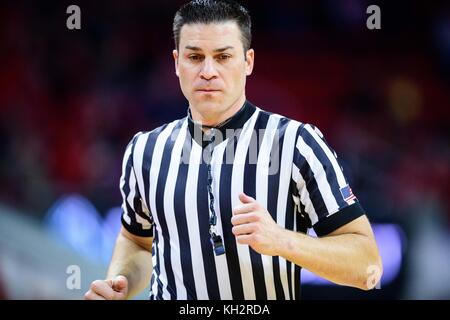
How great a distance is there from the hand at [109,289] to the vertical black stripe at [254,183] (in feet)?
1.29

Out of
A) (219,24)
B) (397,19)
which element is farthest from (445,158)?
(219,24)

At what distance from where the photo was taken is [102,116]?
5086 mm

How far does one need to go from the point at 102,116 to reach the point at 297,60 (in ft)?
5.03

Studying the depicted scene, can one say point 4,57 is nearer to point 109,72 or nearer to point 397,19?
point 109,72

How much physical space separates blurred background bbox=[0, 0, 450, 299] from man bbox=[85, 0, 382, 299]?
2.08 m

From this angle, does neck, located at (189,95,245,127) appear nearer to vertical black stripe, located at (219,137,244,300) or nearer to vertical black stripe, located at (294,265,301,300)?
vertical black stripe, located at (219,137,244,300)

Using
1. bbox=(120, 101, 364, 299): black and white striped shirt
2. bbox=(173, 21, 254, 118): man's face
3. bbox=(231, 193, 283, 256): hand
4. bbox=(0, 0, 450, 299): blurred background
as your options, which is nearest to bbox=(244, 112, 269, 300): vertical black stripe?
bbox=(120, 101, 364, 299): black and white striped shirt

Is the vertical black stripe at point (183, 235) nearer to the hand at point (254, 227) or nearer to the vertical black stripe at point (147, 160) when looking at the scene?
the vertical black stripe at point (147, 160)

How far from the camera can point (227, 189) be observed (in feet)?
7.04

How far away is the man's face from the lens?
2137 mm

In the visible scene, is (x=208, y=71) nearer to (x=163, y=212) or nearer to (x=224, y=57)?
(x=224, y=57)

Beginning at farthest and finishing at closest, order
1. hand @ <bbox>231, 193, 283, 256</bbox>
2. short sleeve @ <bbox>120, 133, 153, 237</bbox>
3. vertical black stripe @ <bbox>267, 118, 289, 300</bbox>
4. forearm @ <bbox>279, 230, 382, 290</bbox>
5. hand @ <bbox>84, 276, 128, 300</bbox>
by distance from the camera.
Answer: short sleeve @ <bbox>120, 133, 153, 237</bbox>, vertical black stripe @ <bbox>267, 118, 289, 300</bbox>, hand @ <bbox>84, 276, 128, 300</bbox>, forearm @ <bbox>279, 230, 382, 290</bbox>, hand @ <bbox>231, 193, 283, 256</bbox>

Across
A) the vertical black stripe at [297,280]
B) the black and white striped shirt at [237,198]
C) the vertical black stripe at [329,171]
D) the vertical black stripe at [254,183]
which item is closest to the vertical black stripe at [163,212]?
the black and white striped shirt at [237,198]
